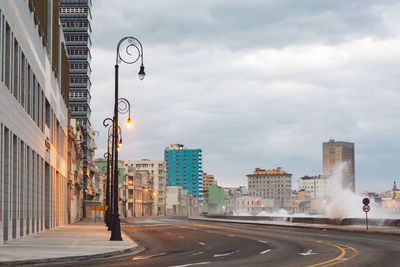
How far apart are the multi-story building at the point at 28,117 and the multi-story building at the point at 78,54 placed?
286 ft

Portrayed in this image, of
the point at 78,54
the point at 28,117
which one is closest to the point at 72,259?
the point at 28,117

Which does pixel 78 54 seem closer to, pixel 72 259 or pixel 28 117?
pixel 28 117

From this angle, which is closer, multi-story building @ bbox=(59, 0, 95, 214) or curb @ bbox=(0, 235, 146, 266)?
curb @ bbox=(0, 235, 146, 266)

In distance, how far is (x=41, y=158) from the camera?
5369 centimetres

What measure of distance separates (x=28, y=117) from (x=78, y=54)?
396 ft

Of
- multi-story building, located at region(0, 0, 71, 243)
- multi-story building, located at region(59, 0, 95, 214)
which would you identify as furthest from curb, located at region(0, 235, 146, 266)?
multi-story building, located at region(59, 0, 95, 214)

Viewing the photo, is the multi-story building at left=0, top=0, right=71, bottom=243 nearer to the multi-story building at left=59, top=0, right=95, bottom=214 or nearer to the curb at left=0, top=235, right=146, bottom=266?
the curb at left=0, top=235, right=146, bottom=266

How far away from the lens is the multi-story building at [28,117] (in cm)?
3525

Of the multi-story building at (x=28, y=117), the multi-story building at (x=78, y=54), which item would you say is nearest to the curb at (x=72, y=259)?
the multi-story building at (x=28, y=117)

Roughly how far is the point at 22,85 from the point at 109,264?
949 inches

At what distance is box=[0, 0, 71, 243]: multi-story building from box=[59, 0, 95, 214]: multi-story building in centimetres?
8714

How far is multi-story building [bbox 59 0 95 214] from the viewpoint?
15750 centimetres

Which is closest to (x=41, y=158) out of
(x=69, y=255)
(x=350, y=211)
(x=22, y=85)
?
(x=22, y=85)

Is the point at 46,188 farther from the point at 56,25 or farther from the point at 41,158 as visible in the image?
the point at 56,25
